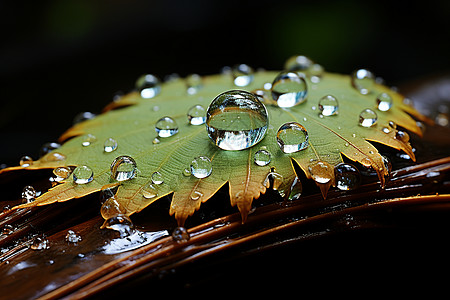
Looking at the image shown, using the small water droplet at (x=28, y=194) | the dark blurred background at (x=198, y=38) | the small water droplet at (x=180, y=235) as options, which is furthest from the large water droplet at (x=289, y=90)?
the dark blurred background at (x=198, y=38)

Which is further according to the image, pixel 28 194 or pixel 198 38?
pixel 198 38

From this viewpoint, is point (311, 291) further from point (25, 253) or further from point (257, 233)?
point (25, 253)

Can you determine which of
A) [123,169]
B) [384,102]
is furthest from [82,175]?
[384,102]

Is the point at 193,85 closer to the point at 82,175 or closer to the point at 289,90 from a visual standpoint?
the point at 289,90

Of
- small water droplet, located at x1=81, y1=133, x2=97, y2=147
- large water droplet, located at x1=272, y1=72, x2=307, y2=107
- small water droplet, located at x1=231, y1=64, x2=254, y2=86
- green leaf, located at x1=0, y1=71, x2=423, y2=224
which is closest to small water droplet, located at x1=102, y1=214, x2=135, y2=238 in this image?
green leaf, located at x1=0, y1=71, x2=423, y2=224

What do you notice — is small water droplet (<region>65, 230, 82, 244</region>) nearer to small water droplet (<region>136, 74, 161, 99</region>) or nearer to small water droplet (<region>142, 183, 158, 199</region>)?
small water droplet (<region>142, 183, 158, 199</region>)

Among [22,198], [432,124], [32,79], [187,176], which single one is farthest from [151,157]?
[32,79]
